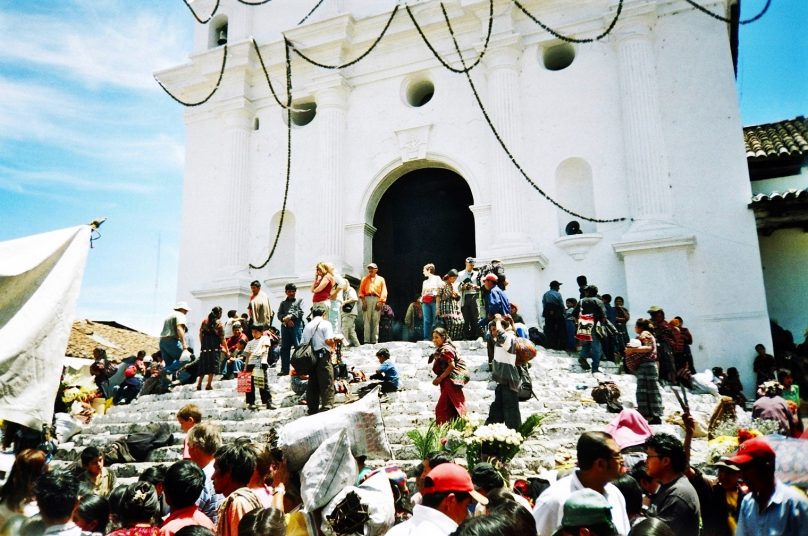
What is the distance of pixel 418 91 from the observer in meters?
16.4

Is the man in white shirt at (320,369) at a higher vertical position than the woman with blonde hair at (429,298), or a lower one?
lower

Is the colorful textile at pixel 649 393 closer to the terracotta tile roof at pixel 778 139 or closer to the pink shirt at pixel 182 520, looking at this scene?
the pink shirt at pixel 182 520

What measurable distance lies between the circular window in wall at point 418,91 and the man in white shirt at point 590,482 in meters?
13.7

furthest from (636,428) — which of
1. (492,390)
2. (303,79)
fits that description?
(303,79)

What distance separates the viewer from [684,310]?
12.2 metres

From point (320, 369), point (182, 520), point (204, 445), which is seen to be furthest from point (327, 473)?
point (320, 369)

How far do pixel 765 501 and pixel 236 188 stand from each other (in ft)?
51.3

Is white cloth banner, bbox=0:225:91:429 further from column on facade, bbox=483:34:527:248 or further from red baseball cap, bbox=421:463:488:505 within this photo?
column on facade, bbox=483:34:527:248

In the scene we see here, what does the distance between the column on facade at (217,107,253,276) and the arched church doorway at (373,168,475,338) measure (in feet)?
12.3

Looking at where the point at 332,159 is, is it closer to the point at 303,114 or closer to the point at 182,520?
the point at 303,114

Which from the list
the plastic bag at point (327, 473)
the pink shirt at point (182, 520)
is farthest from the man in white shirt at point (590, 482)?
the pink shirt at point (182, 520)

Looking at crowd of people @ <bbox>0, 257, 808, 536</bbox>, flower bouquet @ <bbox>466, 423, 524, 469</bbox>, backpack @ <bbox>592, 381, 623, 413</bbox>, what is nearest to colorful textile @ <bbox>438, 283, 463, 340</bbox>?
crowd of people @ <bbox>0, 257, 808, 536</bbox>

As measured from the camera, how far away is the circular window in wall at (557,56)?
15.0 metres

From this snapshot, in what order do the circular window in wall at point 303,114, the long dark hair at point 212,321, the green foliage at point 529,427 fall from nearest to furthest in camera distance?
the green foliage at point 529,427
the long dark hair at point 212,321
the circular window in wall at point 303,114
